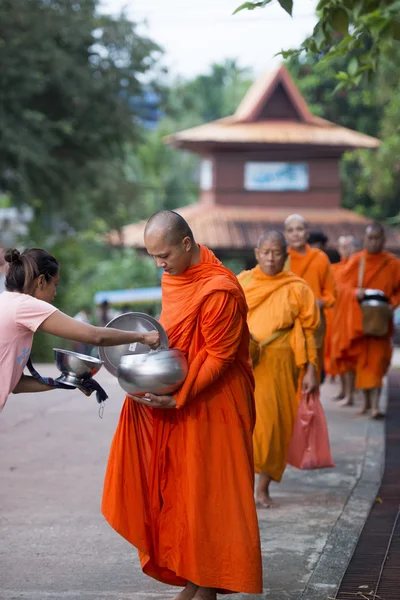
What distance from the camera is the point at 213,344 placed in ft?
15.8

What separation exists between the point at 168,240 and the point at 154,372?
581 millimetres

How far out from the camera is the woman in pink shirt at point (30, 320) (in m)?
4.64

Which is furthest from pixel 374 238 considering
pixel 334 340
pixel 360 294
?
pixel 334 340

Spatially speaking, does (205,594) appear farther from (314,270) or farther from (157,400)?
(314,270)

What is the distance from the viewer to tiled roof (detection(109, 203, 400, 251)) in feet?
97.5

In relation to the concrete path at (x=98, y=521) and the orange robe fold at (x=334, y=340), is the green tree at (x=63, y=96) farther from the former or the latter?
the concrete path at (x=98, y=521)

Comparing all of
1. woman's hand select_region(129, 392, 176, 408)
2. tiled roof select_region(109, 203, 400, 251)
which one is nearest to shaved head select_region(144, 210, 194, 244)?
woman's hand select_region(129, 392, 176, 408)

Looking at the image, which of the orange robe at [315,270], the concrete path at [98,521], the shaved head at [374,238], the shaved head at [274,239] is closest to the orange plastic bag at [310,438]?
the concrete path at [98,521]

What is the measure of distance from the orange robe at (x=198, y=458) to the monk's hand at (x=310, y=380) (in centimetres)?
231

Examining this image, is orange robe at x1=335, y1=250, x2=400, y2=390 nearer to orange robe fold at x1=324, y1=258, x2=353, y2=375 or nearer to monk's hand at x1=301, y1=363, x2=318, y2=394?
orange robe fold at x1=324, y1=258, x2=353, y2=375

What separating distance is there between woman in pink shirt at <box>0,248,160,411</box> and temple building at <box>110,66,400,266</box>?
25.5m

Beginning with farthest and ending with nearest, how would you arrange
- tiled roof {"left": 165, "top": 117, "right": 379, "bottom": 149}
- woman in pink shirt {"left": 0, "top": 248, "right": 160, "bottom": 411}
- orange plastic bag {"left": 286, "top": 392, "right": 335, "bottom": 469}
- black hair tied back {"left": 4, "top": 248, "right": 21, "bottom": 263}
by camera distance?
tiled roof {"left": 165, "top": 117, "right": 379, "bottom": 149}
orange plastic bag {"left": 286, "top": 392, "right": 335, "bottom": 469}
black hair tied back {"left": 4, "top": 248, "right": 21, "bottom": 263}
woman in pink shirt {"left": 0, "top": 248, "right": 160, "bottom": 411}

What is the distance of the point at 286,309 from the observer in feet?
24.2

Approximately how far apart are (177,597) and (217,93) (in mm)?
55338
